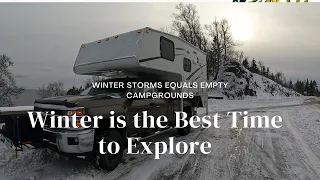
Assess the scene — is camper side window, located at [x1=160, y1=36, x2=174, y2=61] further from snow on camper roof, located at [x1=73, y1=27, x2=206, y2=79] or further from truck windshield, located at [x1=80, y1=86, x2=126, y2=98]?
truck windshield, located at [x1=80, y1=86, x2=126, y2=98]

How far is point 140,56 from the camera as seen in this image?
6.41m

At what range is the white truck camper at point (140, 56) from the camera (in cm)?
659

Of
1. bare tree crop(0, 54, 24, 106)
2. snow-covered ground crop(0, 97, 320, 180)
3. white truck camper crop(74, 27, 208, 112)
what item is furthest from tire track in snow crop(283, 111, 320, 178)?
bare tree crop(0, 54, 24, 106)

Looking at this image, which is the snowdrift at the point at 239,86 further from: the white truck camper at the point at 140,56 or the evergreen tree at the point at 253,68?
the white truck camper at the point at 140,56

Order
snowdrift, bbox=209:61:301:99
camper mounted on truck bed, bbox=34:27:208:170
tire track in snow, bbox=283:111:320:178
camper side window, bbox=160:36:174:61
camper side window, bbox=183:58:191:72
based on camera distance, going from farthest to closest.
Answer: snowdrift, bbox=209:61:301:99 → camper side window, bbox=183:58:191:72 → camper side window, bbox=160:36:174:61 → tire track in snow, bbox=283:111:320:178 → camper mounted on truck bed, bbox=34:27:208:170

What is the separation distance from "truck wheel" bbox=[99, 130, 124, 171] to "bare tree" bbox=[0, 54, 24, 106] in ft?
148

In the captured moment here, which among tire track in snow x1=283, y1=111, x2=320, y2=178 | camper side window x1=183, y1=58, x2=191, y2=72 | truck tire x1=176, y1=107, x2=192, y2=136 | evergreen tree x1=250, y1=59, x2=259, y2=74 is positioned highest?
evergreen tree x1=250, y1=59, x2=259, y2=74

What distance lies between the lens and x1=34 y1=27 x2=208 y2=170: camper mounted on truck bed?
4727 millimetres

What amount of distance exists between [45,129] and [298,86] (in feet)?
497

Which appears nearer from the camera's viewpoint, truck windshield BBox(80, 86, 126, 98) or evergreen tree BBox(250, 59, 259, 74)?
truck windshield BBox(80, 86, 126, 98)

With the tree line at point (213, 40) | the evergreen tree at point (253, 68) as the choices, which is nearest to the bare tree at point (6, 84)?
the tree line at point (213, 40)

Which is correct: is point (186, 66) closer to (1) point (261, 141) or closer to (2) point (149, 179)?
A: (1) point (261, 141)

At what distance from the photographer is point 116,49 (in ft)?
22.8

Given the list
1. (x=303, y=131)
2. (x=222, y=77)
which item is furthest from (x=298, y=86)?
(x=303, y=131)
